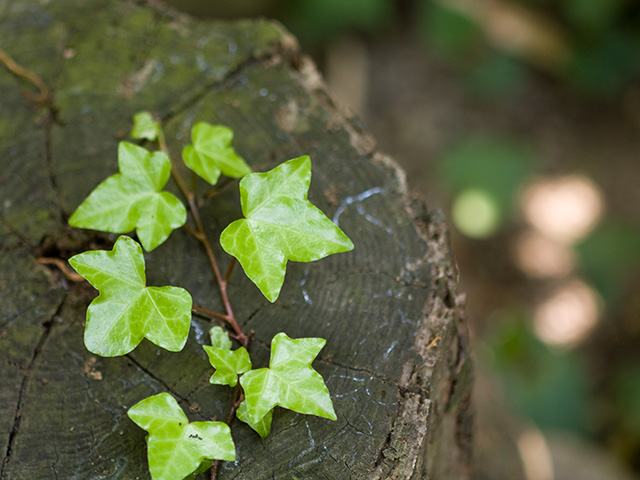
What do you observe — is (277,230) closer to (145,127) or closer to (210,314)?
(210,314)

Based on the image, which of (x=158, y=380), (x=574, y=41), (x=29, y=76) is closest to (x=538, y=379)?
(x=574, y=41)

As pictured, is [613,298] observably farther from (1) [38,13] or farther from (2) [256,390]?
(1) [38,13]

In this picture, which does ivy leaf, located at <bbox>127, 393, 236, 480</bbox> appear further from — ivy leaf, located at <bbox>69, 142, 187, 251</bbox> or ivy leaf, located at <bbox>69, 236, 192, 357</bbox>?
ivy leaf, located at <bbox>69, 142, 187, 251</bbox>

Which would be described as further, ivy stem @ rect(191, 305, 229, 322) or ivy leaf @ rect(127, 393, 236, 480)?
ivy stem @ rect(191, 305, 229, 322)

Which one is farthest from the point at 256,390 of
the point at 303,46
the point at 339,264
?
the point at 303,46

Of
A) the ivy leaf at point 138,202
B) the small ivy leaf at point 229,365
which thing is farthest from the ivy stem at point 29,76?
the small ivy leaf at point 229,365

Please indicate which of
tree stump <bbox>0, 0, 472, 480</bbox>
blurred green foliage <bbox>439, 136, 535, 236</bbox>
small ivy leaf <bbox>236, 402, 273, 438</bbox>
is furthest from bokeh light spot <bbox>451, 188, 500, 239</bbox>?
small ivy leaf <bbox>236, 402, 273, 438</bbox>

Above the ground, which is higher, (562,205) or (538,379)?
(562,205)
